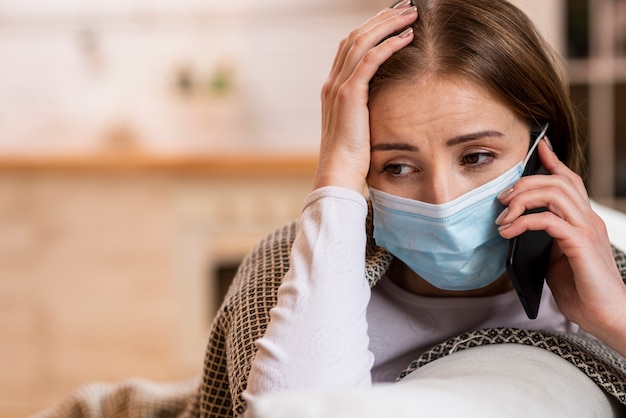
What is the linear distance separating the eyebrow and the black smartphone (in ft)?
0.24

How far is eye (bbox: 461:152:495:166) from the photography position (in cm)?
107

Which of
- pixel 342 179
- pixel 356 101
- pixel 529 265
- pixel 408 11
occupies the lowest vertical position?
pixel 529 265

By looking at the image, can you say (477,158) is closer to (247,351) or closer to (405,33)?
(405,33)

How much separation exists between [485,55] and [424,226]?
229 millimetres

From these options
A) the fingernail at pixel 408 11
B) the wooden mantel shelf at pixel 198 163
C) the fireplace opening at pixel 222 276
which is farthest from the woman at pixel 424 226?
the fireplace opening at pixel 222 276

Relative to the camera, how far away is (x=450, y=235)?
1.08 meters

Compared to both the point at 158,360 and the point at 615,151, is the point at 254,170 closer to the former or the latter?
the point at 158,360

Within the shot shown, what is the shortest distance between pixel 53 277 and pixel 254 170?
2.94 ft

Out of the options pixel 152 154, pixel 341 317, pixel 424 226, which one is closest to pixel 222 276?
pixel 152 154

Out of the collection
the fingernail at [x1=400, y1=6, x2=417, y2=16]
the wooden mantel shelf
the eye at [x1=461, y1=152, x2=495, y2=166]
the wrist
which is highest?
the wooden mantel shelf

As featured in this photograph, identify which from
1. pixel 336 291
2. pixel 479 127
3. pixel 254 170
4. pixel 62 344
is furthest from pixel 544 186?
pixel 62 344

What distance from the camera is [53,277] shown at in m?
3.31

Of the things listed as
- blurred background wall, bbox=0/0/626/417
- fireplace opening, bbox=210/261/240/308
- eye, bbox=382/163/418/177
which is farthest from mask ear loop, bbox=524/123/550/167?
fireplace opening, bbox=210/261/240/308

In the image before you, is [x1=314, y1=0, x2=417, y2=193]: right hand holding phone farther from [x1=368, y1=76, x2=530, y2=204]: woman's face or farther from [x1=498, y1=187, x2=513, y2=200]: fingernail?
[x1=498, y1=187, x2=513, y2=200]: fingernail
